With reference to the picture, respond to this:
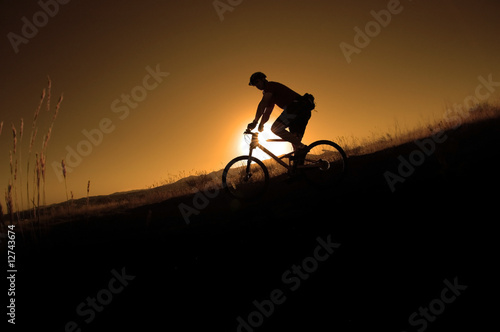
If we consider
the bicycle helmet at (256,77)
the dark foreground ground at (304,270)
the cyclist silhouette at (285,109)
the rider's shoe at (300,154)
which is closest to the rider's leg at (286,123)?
the cyclist silhouette at (285,109)

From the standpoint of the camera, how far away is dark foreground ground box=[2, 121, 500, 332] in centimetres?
217

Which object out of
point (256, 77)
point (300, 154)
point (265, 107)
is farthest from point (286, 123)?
point (256, 77)

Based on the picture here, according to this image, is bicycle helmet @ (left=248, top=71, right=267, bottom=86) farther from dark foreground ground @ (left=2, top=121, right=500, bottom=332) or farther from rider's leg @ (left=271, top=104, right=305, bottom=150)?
dark foreground ground @ (left=2, top=121, right=500, bottom=332)

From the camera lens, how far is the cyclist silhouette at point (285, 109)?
6293mm

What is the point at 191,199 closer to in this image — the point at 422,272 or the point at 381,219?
the point at 381,219

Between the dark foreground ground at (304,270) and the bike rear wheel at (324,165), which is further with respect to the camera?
the bike rear wheel at (324,165)

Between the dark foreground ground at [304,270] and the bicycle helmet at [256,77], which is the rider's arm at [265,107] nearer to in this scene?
the bicycle helmet at [256,77]

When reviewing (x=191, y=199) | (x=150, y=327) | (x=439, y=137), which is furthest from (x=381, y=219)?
(x=439, y=137)

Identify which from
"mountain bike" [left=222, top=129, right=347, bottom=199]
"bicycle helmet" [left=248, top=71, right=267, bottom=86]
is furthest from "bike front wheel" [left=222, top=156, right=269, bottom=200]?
"bicycle helmet" [left=248, top=71, right=267, bottom=86]

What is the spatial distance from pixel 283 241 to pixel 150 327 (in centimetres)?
169

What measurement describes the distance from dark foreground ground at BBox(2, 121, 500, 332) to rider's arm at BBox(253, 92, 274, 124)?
2393 mm

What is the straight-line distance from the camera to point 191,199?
28.0ft

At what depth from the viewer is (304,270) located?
9.37 ft

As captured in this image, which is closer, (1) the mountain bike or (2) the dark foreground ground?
(2) the dark foreground ground
